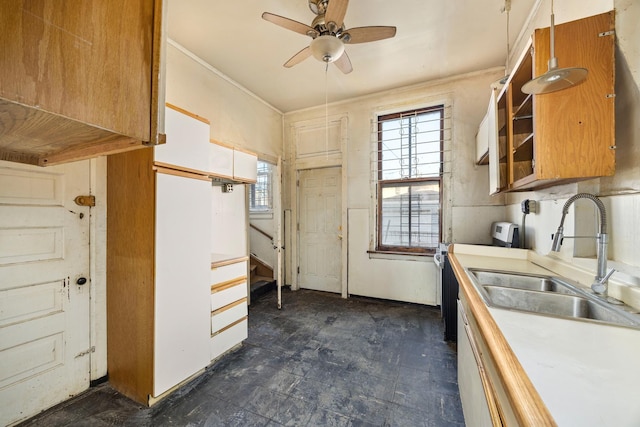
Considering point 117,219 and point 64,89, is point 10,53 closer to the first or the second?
point 64,89

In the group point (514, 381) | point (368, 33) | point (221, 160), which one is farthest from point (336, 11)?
point (514, 381)

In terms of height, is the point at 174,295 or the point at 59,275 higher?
the point at 59,275

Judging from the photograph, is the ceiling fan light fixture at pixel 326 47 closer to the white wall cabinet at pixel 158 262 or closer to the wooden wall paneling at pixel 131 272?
the white wall cabinet at pixel 158 262

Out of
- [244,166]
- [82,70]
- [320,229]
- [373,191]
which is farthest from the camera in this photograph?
[320,229]

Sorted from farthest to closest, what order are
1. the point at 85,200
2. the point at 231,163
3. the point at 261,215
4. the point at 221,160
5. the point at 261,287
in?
1. the point at 261,215
2. the point at 261,287
3. the point at 231,163
4. the point at 221,160
5. the point at 85,200

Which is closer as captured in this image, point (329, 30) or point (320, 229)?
point (329, 30)

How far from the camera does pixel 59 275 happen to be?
1.71 m

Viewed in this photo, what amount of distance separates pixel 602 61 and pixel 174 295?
289 centimetres

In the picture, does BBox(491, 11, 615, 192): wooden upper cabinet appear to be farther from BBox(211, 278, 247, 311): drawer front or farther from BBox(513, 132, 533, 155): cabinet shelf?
BBox(211, 278, 247, 311): drawer front

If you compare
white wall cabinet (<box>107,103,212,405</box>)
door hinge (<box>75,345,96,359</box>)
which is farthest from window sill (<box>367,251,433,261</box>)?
door hinge (<box>75,345,96,359</box>)

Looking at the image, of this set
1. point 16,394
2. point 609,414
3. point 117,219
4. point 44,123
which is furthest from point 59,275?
point 609,414

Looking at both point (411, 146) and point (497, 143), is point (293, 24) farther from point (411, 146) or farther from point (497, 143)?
point (411, 146)

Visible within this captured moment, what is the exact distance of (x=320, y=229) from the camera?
13.8 feet

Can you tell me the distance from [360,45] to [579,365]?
9.64 ft
